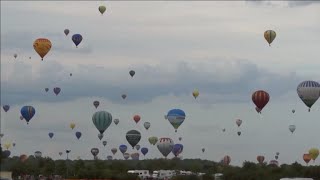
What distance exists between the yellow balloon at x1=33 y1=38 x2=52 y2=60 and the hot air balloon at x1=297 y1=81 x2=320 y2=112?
30.1m

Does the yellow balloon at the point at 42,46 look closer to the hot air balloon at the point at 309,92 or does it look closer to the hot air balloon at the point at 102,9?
the hot air balloon at the point at 102,9

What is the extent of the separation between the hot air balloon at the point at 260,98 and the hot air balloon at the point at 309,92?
169 inches

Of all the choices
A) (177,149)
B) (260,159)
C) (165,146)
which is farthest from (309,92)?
(260,159)

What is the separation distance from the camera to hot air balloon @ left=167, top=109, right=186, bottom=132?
Answer: 11512 cm

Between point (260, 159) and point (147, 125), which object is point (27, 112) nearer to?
point (147, 125)

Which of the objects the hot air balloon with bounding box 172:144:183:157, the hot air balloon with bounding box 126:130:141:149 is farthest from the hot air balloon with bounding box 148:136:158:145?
the hot air balloon with bounding box 126:130:141:149

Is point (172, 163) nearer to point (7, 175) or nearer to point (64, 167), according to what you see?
point (64, 167)

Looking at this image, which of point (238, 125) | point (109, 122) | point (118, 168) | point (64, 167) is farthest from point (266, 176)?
point (64, 167)

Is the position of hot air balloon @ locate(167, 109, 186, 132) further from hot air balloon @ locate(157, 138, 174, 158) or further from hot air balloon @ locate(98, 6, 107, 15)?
hot air balloon @ locate(98, 6, 107, 15)

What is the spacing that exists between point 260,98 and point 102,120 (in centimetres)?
2062

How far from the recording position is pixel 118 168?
575 ft

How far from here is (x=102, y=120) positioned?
361 feet

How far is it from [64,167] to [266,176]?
5986 centimetres

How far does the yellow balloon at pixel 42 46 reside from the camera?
330 feet
